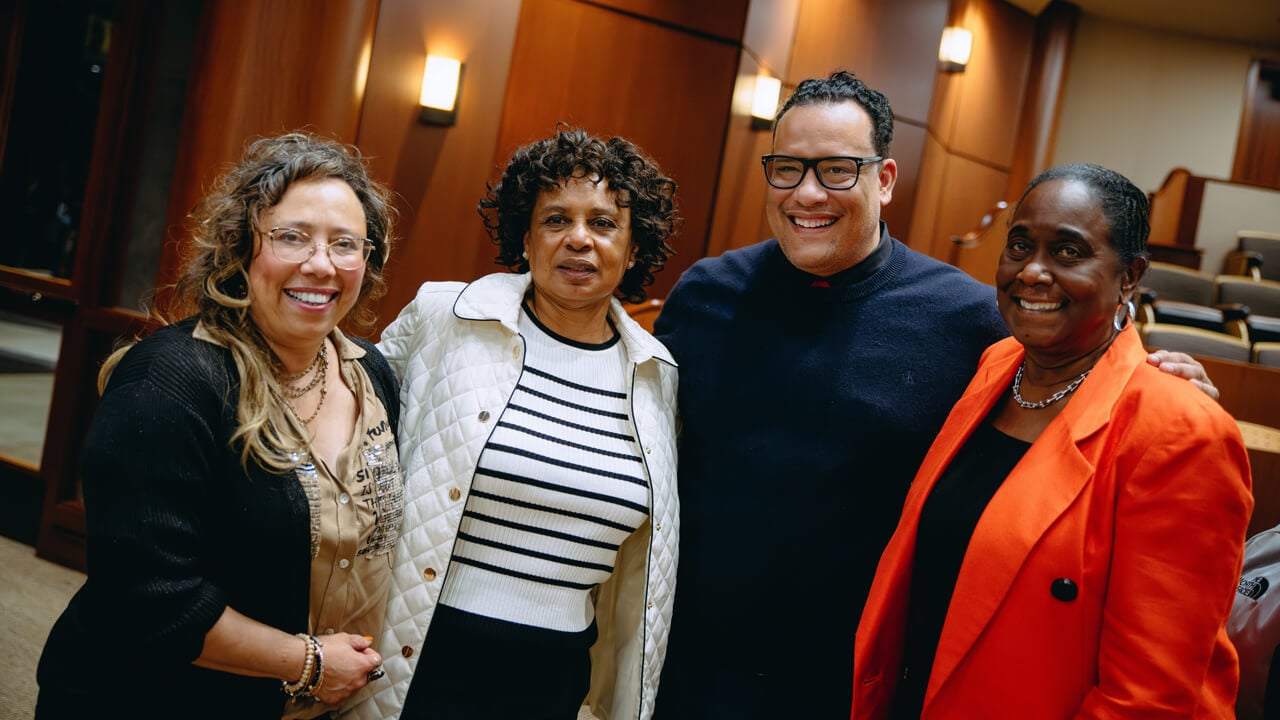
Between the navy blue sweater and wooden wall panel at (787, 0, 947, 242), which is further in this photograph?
wooden wall panel at (787, 0, 947, 242)

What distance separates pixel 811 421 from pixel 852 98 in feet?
2.33

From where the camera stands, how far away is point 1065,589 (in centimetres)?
133

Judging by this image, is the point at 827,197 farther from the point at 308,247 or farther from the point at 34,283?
the point at 34,283

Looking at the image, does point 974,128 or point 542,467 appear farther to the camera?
point 974,128

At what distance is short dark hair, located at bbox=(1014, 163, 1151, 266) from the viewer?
4.69 feet

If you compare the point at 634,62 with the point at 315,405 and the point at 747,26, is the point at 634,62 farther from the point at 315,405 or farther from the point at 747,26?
the point at 315,405

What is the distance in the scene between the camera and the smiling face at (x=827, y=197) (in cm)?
192

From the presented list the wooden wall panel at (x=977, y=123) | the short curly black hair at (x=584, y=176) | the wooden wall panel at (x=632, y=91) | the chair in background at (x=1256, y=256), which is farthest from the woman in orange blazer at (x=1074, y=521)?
the chair in background at (x=1256, y=256)

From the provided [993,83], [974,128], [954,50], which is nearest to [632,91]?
[954,50]

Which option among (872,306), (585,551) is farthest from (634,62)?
(585,551)

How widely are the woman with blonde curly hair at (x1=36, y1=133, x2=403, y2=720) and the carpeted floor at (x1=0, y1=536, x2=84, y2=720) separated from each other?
5.53 ft

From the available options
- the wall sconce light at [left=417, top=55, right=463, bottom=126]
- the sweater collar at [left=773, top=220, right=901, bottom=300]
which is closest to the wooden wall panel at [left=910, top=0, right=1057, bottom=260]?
the wall sconce light at [left=417, top=55, right=463, bottom=126]

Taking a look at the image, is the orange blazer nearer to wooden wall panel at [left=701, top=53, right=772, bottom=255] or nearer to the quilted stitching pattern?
the quilted stitching pattern

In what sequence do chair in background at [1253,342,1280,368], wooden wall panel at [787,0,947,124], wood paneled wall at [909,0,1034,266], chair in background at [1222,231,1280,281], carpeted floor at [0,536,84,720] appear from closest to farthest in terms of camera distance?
carpeted floor at [0,536,84,720]
chair in background at [1253,342,1280,368]
wooden wall panel at [787,0,947,124]
wood paneled wall at [909,0,1034,266]
chair in background at [1222,231,1280,281]
